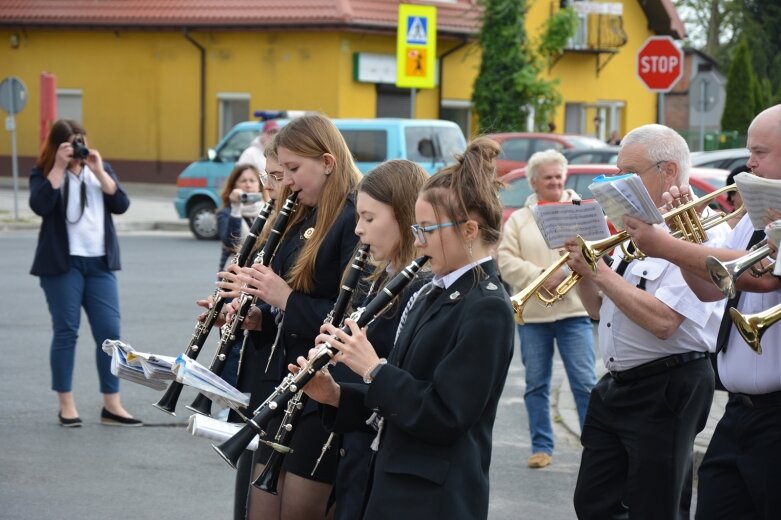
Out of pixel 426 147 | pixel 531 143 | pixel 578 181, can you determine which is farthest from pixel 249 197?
pixel 531 143

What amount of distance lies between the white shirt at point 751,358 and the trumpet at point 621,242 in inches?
6.6

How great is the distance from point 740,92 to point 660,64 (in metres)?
28.8

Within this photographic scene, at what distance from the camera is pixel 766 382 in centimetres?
423

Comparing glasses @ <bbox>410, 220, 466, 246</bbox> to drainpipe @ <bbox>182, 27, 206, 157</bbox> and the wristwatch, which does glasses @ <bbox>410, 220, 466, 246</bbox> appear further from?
drainpipe @ <bbox>182, 27, 206, 157</bbox>

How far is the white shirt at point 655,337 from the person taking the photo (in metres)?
4.64

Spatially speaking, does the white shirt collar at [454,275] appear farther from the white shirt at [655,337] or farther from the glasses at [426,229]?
the white shirt at [655,337]

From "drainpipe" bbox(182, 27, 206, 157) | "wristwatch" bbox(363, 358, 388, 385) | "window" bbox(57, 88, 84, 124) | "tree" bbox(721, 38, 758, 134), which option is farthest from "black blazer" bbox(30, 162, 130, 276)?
"tree" bbox(721, 38, 758, 134)

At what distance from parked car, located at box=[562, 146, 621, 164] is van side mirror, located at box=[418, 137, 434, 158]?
225 centimetres

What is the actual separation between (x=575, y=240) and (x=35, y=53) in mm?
32399

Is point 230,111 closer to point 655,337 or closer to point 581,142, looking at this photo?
point 581,142

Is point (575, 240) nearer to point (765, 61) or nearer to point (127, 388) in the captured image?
point (127, 388)

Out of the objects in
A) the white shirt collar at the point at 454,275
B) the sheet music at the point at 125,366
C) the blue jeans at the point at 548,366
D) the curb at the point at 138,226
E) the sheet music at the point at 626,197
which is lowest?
the curb at the point at 138,226

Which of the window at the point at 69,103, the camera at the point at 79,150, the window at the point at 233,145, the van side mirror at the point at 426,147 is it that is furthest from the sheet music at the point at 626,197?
the window at the point at 69,103

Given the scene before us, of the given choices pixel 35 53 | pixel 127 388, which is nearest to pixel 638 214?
pixel 127 388
